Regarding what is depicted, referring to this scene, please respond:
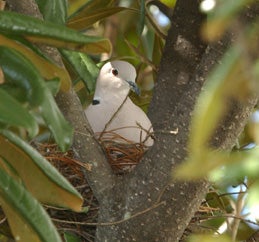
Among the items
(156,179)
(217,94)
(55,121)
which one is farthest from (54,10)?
(217,94)

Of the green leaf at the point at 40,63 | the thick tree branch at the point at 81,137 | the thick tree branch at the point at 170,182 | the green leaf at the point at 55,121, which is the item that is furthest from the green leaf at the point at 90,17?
the green leaf at the point at 55,121

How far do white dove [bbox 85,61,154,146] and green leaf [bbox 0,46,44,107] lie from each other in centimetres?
94

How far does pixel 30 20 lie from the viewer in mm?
1364

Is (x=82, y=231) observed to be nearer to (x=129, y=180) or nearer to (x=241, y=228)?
(x=129, y=180)

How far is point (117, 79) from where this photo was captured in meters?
2.76

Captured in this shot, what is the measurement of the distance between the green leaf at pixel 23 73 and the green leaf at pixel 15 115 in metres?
0.05

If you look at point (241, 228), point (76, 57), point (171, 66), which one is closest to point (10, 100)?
point (76, 57)

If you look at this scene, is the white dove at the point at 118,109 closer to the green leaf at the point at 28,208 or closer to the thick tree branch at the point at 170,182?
the thick tree branch at the point at 170,182

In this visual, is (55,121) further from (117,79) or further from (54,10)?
(117,79)

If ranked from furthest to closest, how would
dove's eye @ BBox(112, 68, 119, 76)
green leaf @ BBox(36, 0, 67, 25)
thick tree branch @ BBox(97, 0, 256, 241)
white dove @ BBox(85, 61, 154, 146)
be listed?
1. dove's eye @ BBox(112, 68, 119, 76)
2. white dove @ BBox(85, 61, 154, 146)
3. green leaf @ BBox(36, 0, 67, 25)
4. thick tree branch @ BBox(97, 0, 256, 241)

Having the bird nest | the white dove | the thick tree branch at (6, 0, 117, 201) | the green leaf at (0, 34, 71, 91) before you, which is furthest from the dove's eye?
the green leaf at (0, 34, 71, 91)

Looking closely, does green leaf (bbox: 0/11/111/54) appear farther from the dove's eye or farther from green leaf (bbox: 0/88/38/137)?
the dove's eye

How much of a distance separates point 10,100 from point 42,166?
0.54 feet

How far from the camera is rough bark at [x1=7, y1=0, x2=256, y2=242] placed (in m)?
1.61
